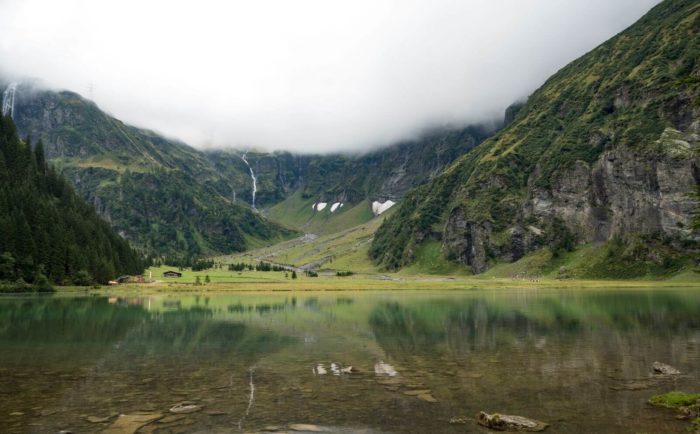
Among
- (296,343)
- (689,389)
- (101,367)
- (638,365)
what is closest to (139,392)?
(101,367)

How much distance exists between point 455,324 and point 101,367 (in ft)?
145

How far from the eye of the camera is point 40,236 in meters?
147

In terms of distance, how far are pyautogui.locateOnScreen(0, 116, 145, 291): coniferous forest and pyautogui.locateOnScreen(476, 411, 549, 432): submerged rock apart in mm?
146850

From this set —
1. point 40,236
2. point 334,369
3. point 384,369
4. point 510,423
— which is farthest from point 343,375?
point 40,236

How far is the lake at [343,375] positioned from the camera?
75.3 feet

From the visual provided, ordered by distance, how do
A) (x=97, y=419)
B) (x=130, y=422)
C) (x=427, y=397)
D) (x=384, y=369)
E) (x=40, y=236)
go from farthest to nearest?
(x=40, y=236), (x=384, y=369), (x=427, y=397), (x=97, y=419), (x=130, y=422)

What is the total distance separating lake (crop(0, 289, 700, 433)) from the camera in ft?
75.3

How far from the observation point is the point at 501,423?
69.5 feet

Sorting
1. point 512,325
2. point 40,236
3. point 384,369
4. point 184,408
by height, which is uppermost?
point 40,236

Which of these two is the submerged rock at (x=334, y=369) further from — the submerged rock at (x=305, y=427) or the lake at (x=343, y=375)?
the submerged rock at (x=305, y=427)

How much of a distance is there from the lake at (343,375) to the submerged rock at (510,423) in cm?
75

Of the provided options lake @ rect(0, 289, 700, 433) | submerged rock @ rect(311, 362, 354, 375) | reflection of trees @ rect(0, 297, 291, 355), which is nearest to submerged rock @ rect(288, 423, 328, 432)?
lake @ rect(0, 289, 700, 433)

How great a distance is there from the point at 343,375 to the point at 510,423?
1457 centimetres

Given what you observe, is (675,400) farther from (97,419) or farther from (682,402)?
(97,419)
